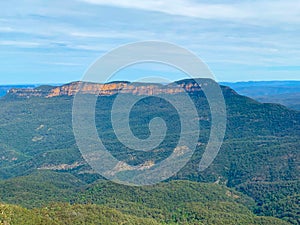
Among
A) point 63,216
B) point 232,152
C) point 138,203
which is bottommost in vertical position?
point 138,203

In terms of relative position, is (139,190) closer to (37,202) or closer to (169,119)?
(37,202)

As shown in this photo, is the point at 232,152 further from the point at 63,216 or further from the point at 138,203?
the point at 63,216

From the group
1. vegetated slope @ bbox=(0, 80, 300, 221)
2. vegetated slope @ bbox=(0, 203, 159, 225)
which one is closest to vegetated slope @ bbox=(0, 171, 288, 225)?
vegetated slope @ bbox=(0, 203, 159, 225)

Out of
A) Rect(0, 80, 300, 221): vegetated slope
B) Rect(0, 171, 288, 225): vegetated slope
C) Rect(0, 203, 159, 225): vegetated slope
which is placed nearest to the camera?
Rect(0, 203, 159, 225): vegetated slope

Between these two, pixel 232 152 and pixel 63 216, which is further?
pixel 232 152

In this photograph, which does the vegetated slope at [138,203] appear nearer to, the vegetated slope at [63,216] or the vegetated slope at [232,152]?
the vegetated slope at [63,216]

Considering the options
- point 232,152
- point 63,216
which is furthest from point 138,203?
point 232,152

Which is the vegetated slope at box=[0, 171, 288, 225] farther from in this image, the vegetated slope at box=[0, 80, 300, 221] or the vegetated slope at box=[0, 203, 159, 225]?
the vegetated slope at box=[0, 80, 300, 221]

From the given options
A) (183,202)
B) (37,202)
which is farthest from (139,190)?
(37,202)
